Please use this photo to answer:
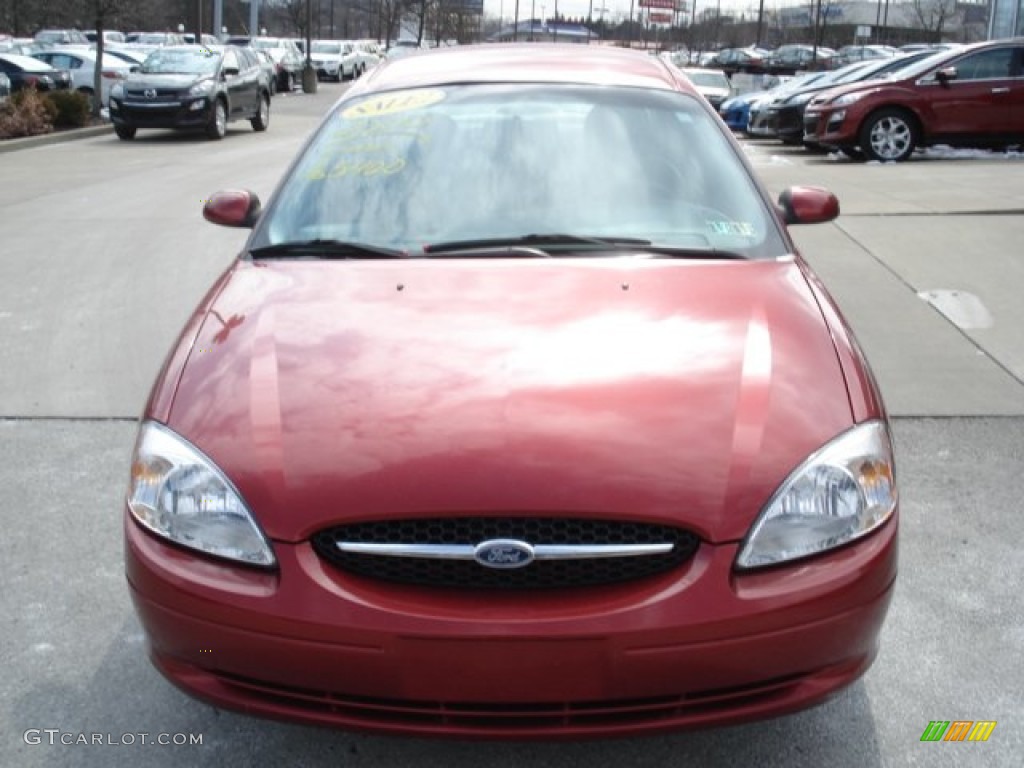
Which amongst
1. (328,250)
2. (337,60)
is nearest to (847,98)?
Answer: (328,250)

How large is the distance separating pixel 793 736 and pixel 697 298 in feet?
3.69

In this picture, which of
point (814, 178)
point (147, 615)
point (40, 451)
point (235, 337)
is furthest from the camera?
point (814, 178)

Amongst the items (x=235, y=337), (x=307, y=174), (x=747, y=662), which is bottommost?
(x=747, y=662)

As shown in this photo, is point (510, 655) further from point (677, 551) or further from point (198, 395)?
point (198, 395)

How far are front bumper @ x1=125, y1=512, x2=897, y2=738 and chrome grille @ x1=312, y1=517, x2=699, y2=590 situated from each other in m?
0.03

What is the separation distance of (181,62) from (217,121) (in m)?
1.38

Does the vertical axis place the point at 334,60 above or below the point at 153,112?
above

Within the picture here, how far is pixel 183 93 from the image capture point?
20.1m

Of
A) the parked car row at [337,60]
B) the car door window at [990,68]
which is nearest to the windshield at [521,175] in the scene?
the car door window at [990,68]

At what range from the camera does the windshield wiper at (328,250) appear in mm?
3465

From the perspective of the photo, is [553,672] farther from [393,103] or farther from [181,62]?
[181,62]

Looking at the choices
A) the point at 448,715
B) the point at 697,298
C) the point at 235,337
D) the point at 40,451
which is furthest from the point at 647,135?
the point at 40,451

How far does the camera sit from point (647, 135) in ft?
13.0

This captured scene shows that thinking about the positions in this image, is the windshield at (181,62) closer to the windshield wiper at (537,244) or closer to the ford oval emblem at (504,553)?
the windshield wiper at (537,244)
